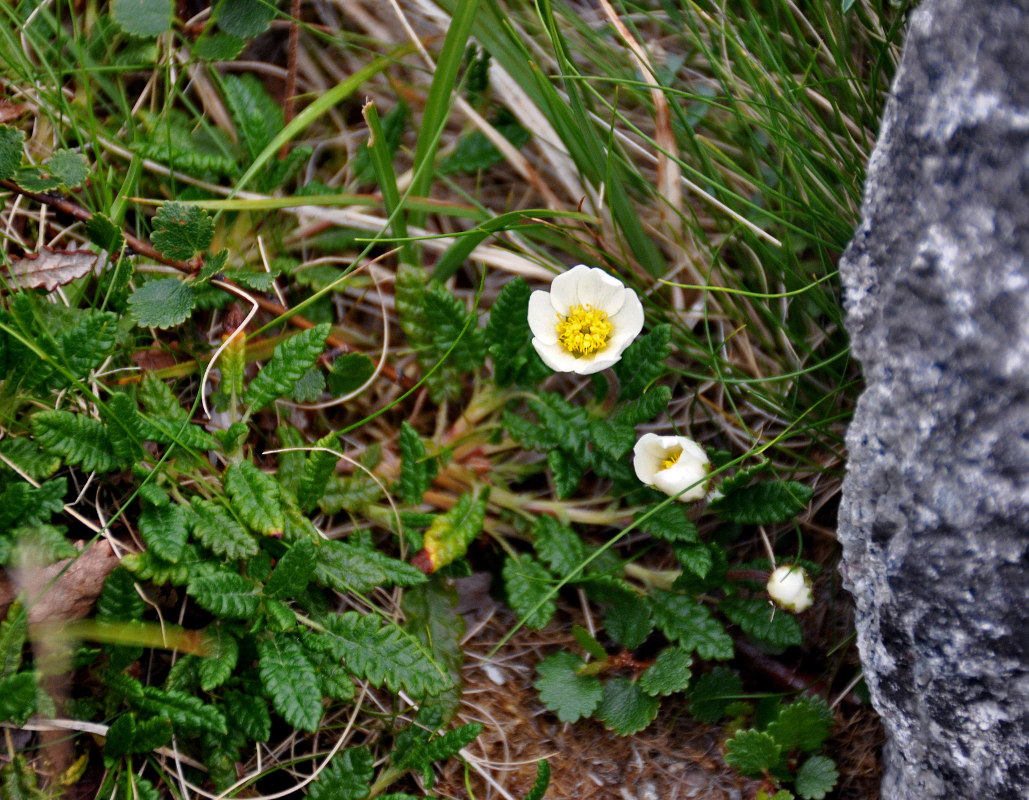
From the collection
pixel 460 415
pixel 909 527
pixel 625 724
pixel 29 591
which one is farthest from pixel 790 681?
pixel 29 591

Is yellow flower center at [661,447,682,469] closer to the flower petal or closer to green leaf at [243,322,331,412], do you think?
the flower petal

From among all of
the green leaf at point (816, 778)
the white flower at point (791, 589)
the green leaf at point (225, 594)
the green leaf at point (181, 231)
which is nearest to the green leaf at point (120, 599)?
the green leaf at point (225, 594)

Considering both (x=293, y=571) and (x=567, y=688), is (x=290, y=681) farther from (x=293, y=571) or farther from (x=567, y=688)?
(x=567, y=688)

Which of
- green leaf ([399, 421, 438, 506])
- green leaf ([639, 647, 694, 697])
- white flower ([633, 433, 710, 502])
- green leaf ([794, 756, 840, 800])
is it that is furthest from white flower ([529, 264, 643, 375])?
green leaf ([794, 756, 840, 800])

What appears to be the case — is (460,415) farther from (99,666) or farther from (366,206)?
(99,666)

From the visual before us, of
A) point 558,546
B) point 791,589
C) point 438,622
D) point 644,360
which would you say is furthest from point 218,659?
point 791,589

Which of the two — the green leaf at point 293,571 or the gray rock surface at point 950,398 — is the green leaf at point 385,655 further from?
the gray rock surface at point 950,398
